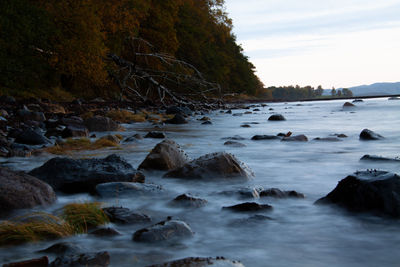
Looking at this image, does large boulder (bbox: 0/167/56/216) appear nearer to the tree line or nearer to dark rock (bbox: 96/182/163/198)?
dark rock (bbox: 96/182/163/198)

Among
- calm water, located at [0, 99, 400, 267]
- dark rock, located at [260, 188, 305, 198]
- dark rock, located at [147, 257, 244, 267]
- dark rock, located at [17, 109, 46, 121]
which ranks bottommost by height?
calm water, located at [0, 99, 400, 267]

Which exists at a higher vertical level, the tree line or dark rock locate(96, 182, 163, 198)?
the tree line

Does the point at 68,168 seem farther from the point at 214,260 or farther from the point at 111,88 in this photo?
the point at 111,88

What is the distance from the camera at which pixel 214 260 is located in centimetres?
180

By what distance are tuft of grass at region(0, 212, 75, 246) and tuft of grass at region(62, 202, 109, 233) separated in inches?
2.8

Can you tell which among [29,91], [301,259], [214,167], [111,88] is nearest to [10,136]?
[214,167]

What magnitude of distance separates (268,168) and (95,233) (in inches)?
105

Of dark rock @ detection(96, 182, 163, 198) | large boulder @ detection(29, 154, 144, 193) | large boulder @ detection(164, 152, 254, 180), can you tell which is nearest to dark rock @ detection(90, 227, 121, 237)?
dark rock @ detection(96, 182, 163, 198)

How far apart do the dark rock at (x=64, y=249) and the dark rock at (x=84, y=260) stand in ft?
0.47

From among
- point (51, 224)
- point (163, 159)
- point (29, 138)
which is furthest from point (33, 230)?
point (29, 138)

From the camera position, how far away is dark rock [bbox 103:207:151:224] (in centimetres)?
256

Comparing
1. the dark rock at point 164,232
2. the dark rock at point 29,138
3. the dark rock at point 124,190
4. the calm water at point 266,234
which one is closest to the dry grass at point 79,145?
the dark rock at point 29,138

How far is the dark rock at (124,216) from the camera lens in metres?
2.56

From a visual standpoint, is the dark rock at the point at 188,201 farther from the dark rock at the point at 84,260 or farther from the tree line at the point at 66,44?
the tree line at the point at 66,44
